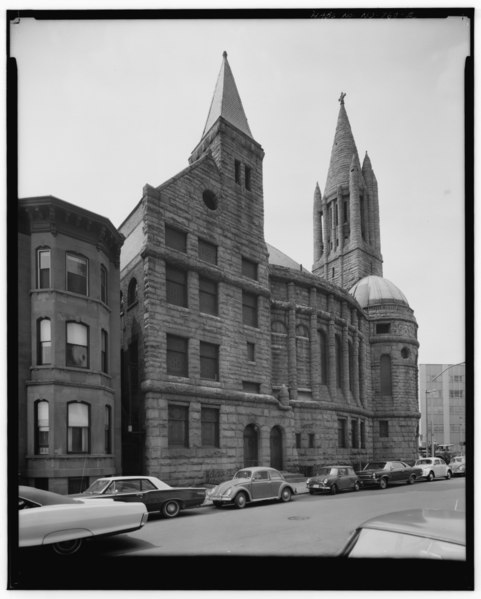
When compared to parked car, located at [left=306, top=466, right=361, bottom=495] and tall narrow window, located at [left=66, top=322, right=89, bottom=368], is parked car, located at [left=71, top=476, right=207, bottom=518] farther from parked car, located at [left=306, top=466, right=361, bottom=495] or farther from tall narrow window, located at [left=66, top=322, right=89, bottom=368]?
parked car, located at [left=306, top=466, right=361, bottom=495]

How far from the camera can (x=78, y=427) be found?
17.3m

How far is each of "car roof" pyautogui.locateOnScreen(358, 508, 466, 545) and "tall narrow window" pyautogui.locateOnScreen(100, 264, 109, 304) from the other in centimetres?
1405

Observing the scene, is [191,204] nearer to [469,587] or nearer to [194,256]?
[194,256]

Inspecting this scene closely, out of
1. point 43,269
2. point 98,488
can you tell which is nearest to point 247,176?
point 43,269

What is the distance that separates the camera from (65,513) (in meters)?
9.30

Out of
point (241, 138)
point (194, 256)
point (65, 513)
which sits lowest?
point (65, 513)

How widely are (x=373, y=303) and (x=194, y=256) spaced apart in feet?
62.9

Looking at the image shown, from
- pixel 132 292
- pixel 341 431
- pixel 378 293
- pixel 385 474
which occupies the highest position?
pixel 378 293


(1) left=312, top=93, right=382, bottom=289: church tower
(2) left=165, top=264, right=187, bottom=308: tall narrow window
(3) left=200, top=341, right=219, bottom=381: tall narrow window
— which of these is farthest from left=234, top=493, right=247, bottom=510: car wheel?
(1) left=312, top=93, right=382, bottom=289: church tower

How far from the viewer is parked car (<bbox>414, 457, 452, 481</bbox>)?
1113 inches

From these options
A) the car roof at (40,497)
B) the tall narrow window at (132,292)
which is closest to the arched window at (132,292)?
the tall narrow window at (132,292)

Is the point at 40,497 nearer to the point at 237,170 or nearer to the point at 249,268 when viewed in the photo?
the point at 249,268

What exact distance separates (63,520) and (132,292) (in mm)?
13826

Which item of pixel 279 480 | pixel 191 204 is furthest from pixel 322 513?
pixel 191 204
